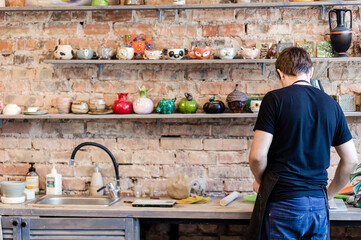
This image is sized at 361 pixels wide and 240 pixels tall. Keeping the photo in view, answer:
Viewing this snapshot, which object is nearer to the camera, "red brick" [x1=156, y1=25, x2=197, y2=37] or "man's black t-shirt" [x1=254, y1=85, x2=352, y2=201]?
"man's black t-shirt" [x1=254, y1=85, x2=352, y2=201]

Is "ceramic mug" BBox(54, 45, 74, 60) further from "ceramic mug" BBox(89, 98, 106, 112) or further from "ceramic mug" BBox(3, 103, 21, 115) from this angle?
"ceramic mug" BBox(3, 103, 21, 115)

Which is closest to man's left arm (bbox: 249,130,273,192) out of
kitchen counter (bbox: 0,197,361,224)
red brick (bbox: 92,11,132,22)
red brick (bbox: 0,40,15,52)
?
kitchen counter (bbox: 0,197,361,224)

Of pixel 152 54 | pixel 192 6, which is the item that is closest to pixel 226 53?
pixel 192 6

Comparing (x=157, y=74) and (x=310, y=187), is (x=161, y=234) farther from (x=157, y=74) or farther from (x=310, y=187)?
(x=310, y=187)

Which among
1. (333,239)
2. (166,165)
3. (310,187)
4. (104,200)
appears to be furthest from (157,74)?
(333,239)

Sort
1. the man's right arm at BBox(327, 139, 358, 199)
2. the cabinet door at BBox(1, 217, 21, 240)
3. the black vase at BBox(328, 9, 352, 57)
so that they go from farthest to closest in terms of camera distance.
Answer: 1. the black vase at BBox(328, 9, 352, 57)
2. the cabinet door at BBox(1, 217, 21, 240)
3. the man's right arm at BBox(327, 139, 358, 199)

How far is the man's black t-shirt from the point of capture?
2285 millimetres

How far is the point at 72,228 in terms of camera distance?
2.85m

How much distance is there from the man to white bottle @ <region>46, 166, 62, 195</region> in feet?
5.09

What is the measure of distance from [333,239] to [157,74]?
1660mm

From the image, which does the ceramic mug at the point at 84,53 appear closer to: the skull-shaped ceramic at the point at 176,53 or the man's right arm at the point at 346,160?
the skull-shaped ceramic at the point at 176,53

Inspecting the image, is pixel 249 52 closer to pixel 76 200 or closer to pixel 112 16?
pixel 112 16

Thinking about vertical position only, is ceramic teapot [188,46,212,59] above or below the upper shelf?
below

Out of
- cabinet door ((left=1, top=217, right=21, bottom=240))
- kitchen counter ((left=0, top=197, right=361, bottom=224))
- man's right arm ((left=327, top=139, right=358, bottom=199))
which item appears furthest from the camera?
cabinet door ((left=1, top=217, right=21, bottom=240))
